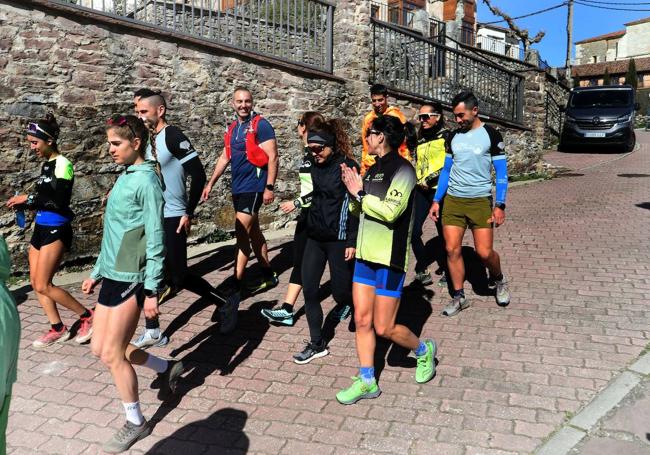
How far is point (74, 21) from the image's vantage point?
21.9ft

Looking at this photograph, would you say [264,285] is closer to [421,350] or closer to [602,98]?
[421,350]

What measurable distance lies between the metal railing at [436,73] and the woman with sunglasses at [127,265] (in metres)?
7.55

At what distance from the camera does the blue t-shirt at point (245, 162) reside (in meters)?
5.62

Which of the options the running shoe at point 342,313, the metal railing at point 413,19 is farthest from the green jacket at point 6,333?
the metal railing at point 413,19

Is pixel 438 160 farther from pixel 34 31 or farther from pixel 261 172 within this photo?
pixel 34 31

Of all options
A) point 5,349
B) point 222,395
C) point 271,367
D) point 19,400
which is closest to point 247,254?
point 271,367

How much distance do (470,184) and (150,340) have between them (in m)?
3.03

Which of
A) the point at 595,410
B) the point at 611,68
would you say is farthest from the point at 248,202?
the point at 611,68

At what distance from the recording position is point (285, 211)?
15.2 ft

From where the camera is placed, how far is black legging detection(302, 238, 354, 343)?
4.40 metres

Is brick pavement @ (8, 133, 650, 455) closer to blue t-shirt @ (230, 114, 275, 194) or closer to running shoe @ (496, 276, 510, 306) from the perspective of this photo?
running shoe @ (496, 276, 510, 306)

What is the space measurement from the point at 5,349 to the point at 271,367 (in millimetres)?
2506

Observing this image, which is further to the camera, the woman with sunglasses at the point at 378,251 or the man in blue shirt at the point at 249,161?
Answer: the man in blue shirt at the point at 249,161

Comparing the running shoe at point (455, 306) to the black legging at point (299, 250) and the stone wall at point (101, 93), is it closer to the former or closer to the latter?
the black legging at point (299, 250)
